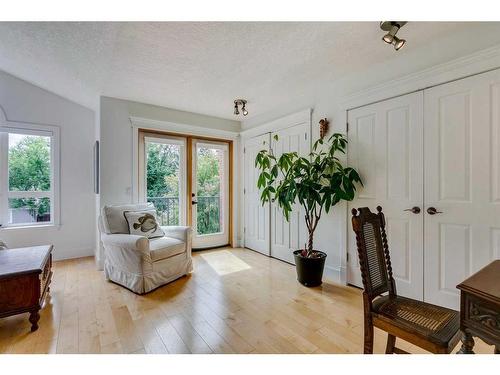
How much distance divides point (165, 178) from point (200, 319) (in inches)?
93.4

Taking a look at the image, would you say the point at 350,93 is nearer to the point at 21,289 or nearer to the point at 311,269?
the point at 311,269

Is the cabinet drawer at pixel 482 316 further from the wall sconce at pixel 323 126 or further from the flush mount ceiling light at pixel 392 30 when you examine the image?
the wall sconce at pixel 323 126

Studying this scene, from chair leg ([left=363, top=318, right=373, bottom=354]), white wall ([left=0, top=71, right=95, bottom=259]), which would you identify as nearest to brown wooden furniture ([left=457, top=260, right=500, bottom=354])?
chair leg ([left=363, top=318, right=373, bottom=354])

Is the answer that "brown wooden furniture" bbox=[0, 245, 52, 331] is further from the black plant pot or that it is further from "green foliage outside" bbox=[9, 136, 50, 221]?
the black plant pot

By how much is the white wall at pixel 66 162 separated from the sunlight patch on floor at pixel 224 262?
199 centimetres

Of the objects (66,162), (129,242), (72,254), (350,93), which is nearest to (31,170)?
(66,162)

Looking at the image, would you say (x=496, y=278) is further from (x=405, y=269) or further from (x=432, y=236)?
(x=405, y=269)

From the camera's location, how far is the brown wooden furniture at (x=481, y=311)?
2.91 feet

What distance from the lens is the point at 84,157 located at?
12.8 feet

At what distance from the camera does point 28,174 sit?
11.7 ft

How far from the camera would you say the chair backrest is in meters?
1.32

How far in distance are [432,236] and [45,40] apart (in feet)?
12.4

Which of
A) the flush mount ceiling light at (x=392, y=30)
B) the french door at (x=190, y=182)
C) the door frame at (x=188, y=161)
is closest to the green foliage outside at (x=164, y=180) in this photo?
the french door at (x=190, y=182)

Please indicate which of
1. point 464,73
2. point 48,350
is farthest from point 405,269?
point 48,350
